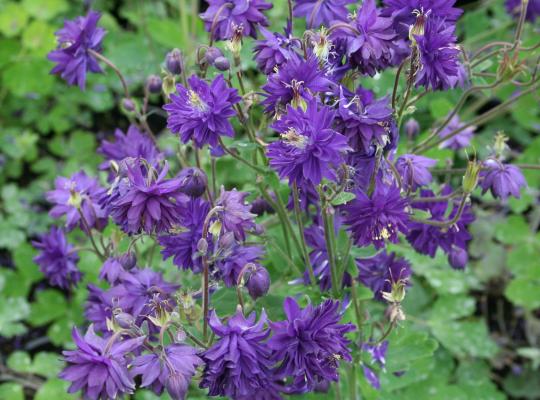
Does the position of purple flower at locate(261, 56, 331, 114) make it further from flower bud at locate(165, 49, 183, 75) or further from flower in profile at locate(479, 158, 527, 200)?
flower in profile at locate(479, 158, 527, 200)

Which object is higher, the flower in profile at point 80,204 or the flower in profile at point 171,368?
the flower in profile at point 171,368

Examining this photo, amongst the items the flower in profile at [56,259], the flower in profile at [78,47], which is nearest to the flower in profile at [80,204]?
the flower in profile at [56,259]

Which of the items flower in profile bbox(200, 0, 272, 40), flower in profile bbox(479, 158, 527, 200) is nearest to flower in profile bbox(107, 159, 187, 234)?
flower in profile bbox(200, 0, 272, 40)

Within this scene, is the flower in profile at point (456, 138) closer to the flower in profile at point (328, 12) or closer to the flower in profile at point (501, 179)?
the flower in profile at point (501, 179)

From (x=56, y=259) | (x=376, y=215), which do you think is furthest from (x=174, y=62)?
(x=56, y=259)

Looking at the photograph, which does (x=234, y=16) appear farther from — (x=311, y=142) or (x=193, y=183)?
(x=311, y=142)

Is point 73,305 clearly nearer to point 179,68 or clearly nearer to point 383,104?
point 179,68
